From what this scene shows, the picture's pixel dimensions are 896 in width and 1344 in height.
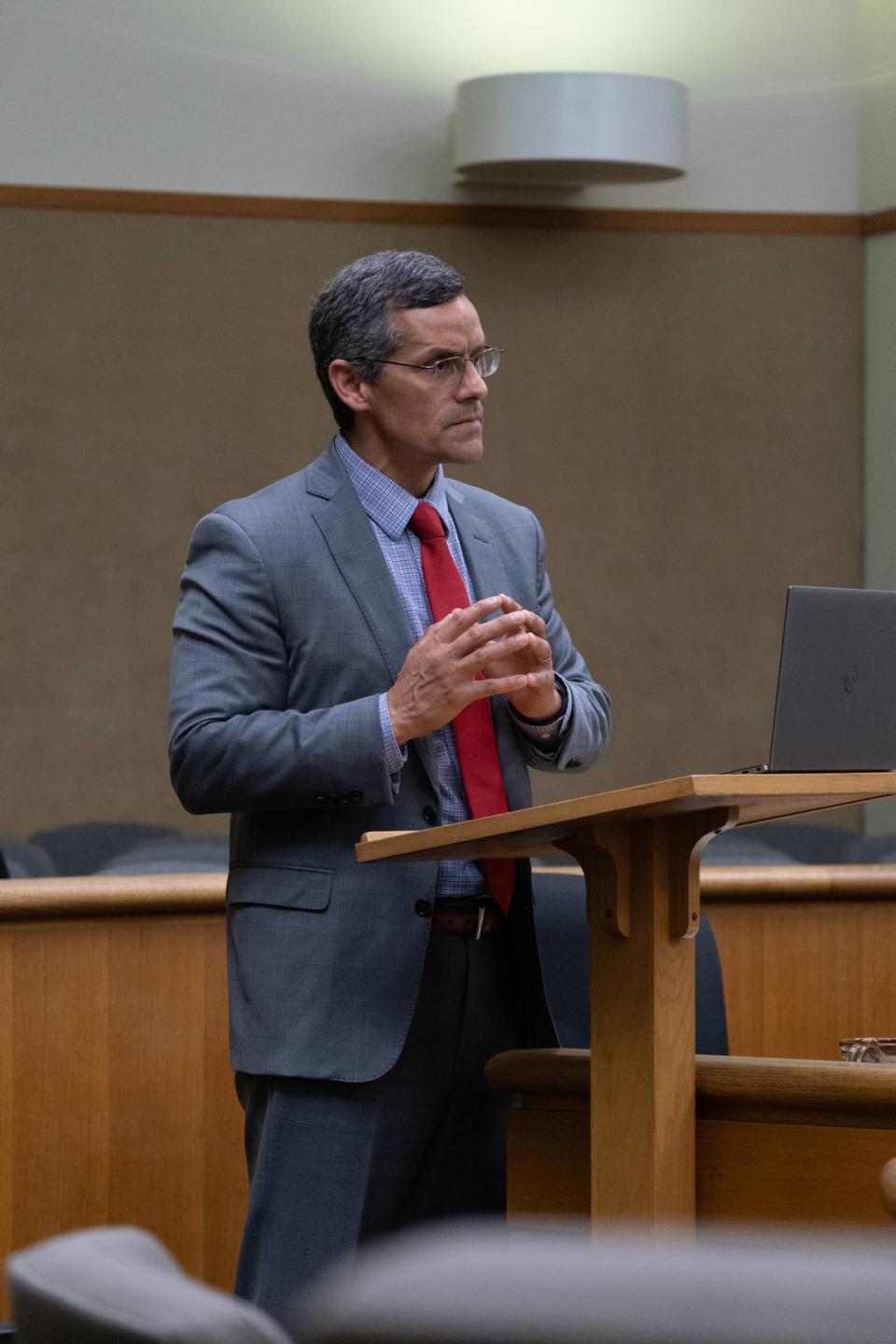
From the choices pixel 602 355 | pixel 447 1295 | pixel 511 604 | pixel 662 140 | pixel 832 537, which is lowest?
pixel 447 1295

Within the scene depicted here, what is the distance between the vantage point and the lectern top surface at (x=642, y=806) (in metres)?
1.62

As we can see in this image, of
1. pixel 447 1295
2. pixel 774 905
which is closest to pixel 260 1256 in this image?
pixel 774 905

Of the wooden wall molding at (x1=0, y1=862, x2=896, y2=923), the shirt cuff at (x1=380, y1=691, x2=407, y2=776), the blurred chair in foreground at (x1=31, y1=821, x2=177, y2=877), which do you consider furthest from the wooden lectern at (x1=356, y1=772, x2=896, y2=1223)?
the blurred chair in foreground at (x1=31, y1=821, x2=177, y2=877)

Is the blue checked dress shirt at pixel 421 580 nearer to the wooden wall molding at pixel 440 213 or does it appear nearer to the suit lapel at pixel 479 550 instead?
the suit lapel at pixel 479 550

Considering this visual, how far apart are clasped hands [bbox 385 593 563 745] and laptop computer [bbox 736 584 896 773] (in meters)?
0.31

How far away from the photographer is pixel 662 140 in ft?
23.7

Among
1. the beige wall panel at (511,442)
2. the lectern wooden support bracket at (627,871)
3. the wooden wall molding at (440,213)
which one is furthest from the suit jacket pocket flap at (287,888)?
the wooden wall molding at (440,213)

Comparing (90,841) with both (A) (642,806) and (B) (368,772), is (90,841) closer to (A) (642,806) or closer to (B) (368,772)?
(B) (368,772)

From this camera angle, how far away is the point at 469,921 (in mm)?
2275

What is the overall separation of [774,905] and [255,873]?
1320 millimetres

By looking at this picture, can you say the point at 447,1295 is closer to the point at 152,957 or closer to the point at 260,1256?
the point at 260,1256

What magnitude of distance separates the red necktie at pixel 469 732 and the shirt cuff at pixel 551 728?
5 centimetres

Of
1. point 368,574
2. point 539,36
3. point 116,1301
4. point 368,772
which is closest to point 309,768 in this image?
point 368,772

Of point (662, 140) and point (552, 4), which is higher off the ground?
point (552, 4)
